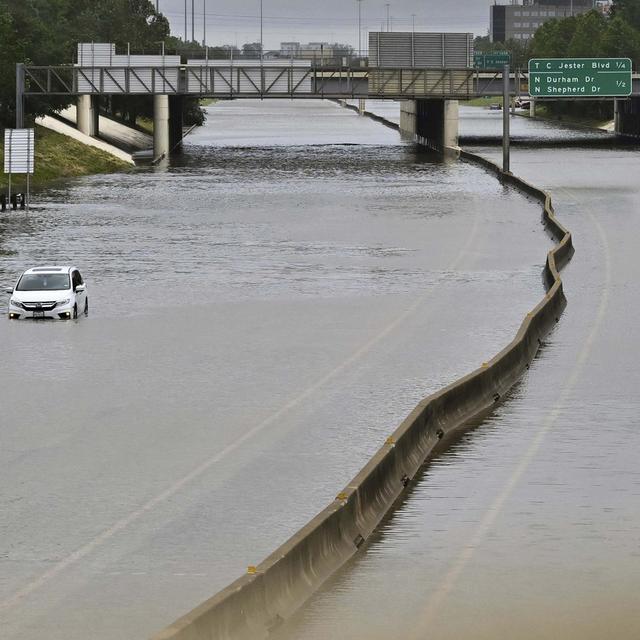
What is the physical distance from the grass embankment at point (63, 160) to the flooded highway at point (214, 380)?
85.0 ft

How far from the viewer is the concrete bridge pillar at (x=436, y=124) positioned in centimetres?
14962

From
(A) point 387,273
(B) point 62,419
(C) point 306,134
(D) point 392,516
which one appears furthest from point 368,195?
(C) point 306,134

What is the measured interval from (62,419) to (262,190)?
72.0 m

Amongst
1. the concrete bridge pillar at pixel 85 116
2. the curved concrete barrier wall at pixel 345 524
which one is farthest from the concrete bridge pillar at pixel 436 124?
the curved concrete barrier wall at pixel 345 524

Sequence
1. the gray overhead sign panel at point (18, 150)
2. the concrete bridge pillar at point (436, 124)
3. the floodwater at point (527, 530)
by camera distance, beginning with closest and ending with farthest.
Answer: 1. the floodwater at point (527, 530)
2. the gray overhead sign panel at point (18, 150)
3. the concrete bridge pillar at point (436, 124)

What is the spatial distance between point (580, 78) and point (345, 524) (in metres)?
123

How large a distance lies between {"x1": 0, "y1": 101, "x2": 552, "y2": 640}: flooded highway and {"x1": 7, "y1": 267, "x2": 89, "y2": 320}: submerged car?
3.09 ft

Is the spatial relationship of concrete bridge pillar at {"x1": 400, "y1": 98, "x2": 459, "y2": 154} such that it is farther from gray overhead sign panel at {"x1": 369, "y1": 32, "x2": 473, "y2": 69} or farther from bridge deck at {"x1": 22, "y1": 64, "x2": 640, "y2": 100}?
gray overhead sign panel at {"x1": 369, "y1": 32, "x2": 473, "y2": 69}

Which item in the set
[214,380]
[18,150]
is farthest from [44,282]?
[18,150]

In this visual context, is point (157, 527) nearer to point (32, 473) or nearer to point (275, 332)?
point (32, 473)

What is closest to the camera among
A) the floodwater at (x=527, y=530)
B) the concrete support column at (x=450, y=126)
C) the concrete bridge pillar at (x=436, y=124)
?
the floodwater at (x=527, y=530)

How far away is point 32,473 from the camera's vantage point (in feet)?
94.6

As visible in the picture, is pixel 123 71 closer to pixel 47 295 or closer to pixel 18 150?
pixel 18 150

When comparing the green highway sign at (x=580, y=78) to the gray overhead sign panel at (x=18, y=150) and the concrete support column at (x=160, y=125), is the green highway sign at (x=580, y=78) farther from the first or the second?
the gray overhead sign panel at (x=18, y=150)
